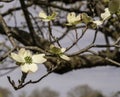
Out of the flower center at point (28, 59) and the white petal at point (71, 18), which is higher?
the white petal at point (71, 18)

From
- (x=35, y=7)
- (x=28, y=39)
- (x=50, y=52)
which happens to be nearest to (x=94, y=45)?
(x=50, y=52)

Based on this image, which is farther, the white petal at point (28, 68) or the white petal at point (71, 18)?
the white petal at point (71, 18)

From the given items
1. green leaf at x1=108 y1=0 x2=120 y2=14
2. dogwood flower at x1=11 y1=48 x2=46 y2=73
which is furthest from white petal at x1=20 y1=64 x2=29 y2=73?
green leaf at x1=108 y1=0 x2=120 y2=14

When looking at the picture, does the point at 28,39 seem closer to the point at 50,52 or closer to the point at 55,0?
the point at 55,0

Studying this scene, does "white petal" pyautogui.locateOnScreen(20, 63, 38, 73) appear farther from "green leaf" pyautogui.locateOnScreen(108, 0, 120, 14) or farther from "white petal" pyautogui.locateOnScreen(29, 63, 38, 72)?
"green leaf" pyautogui.locateOnScreen(108, 0, 120, 14)

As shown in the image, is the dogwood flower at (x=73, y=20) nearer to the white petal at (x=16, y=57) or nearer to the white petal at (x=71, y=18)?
the white petal at (x=71, y=18)

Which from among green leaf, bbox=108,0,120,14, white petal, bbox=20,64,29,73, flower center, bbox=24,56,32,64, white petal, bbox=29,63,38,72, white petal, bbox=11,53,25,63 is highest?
green leaf, bbox=108,0,120,14

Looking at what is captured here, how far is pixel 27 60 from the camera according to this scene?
4.80 ft

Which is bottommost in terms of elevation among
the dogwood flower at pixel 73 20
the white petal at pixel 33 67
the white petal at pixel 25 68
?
the white petal at pixel 33 67

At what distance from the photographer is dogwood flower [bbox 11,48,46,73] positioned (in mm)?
1422

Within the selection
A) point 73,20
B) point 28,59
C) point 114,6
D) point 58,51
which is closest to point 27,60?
point 28,59

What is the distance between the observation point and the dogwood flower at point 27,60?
1.42 m

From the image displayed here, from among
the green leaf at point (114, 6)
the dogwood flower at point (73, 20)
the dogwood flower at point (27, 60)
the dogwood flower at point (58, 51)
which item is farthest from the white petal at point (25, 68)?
the green leaf at point (114, 6)

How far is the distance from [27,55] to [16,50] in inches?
6.1
